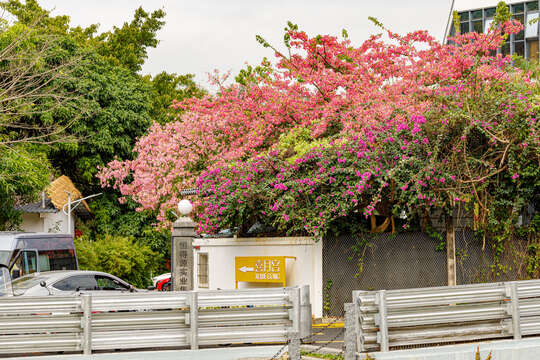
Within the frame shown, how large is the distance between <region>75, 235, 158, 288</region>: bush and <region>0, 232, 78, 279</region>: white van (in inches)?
230

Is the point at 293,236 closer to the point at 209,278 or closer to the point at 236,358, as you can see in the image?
the point at 209,278

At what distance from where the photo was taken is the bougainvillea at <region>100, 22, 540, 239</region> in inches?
Answer: 614

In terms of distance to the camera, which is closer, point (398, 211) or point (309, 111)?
point (398, 211)

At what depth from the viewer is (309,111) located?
800 inches

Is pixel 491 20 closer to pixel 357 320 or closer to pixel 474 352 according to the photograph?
pixel 474 352

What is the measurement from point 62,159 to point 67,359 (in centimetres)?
3209

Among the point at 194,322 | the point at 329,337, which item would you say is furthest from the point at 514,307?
the point at 329,337

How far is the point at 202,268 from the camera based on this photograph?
1948 centimetres

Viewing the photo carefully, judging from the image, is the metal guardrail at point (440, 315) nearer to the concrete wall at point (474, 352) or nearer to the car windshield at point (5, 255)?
the concrete wall at point (474, 352)

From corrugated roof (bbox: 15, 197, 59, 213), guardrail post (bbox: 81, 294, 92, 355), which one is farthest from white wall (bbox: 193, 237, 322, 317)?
corrugated roof (bbox: 15, 197, 59, 213)

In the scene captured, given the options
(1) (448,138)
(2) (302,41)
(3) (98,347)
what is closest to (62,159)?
(2) (302,41)

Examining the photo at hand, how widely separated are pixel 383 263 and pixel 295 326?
8158mm

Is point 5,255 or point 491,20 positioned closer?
point 5,255

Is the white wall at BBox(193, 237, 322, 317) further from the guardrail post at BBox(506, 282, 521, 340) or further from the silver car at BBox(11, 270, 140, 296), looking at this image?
the guardrail post at BBox(506, 282, 521, 340)
